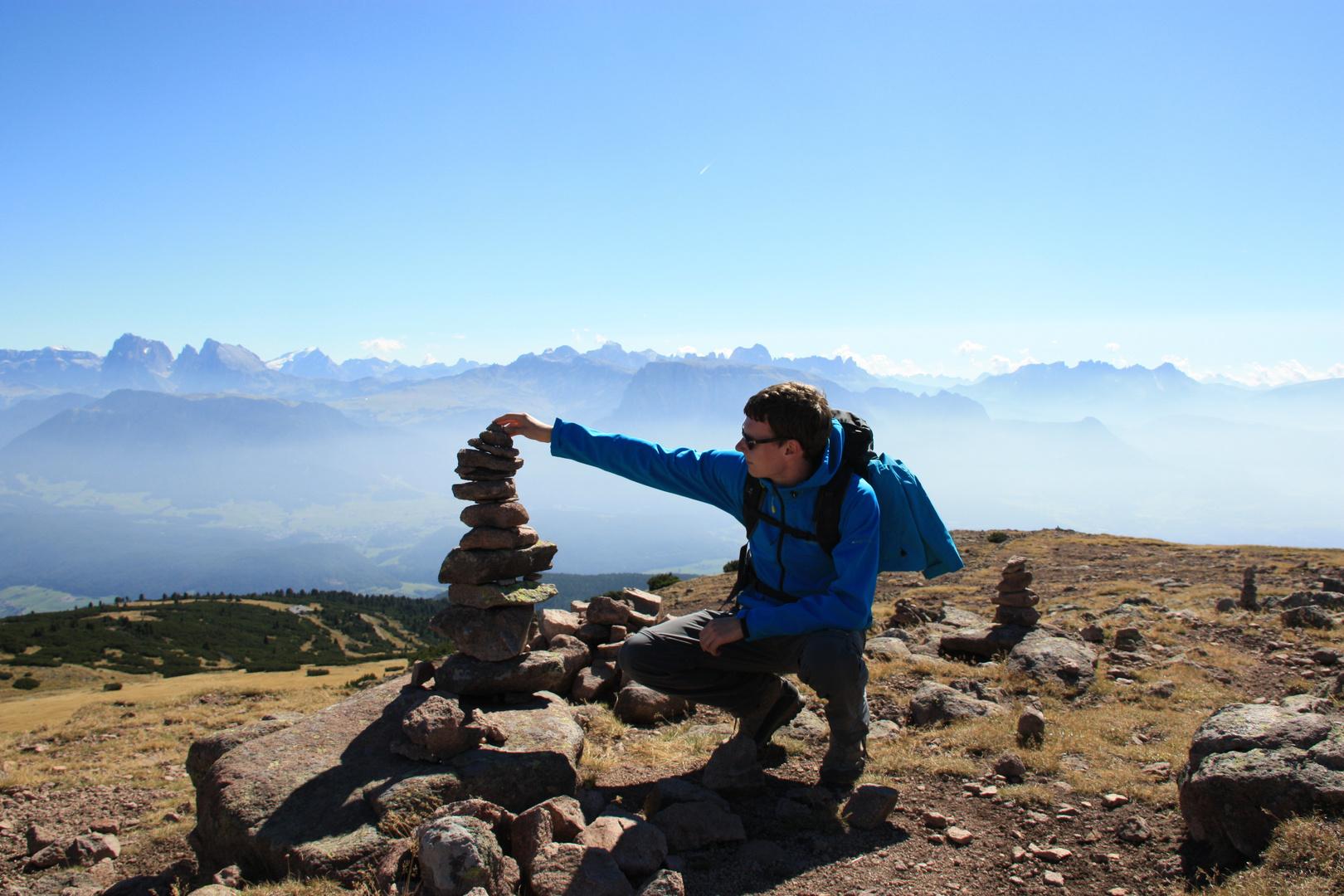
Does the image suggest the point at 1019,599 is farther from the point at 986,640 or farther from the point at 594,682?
the point at 594,682

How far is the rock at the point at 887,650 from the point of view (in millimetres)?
10344

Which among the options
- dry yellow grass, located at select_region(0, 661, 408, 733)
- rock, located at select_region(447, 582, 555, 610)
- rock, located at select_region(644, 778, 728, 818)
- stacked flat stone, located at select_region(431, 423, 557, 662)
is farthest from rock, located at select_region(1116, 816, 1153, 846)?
dry yellow grass, located at select_region(0, 661, 408, 733)

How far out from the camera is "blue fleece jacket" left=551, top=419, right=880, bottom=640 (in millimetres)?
5125

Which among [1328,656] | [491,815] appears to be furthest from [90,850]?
[1328,656]

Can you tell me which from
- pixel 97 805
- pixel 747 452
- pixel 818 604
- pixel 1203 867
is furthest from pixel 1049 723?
pixel 97 805

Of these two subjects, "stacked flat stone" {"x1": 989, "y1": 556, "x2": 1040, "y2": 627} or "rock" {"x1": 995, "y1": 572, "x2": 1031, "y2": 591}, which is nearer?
"stacked flat stone" {"x1": 989, "y1": 556, "x2": 1040, "y2": 627}

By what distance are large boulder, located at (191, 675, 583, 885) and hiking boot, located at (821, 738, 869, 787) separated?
2458 millimetres

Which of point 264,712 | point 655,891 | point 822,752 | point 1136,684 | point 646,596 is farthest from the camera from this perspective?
point 264,712

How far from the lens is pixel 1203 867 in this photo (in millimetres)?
4082

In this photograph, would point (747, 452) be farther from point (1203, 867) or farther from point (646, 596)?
point (646, 596)

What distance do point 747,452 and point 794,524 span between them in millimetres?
772

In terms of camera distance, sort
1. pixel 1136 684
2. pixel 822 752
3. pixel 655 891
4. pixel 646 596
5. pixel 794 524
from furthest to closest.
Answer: pixel 646 596 < pixel 1136 684 < pixel 822 752 < pixel 794 524 < pixel 655 891

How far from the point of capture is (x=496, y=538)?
8336mm

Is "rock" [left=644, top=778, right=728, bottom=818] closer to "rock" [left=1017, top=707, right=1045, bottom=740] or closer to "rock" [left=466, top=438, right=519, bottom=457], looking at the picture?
"rock" [left=1017, top=707, right=1045, bottom=740]
